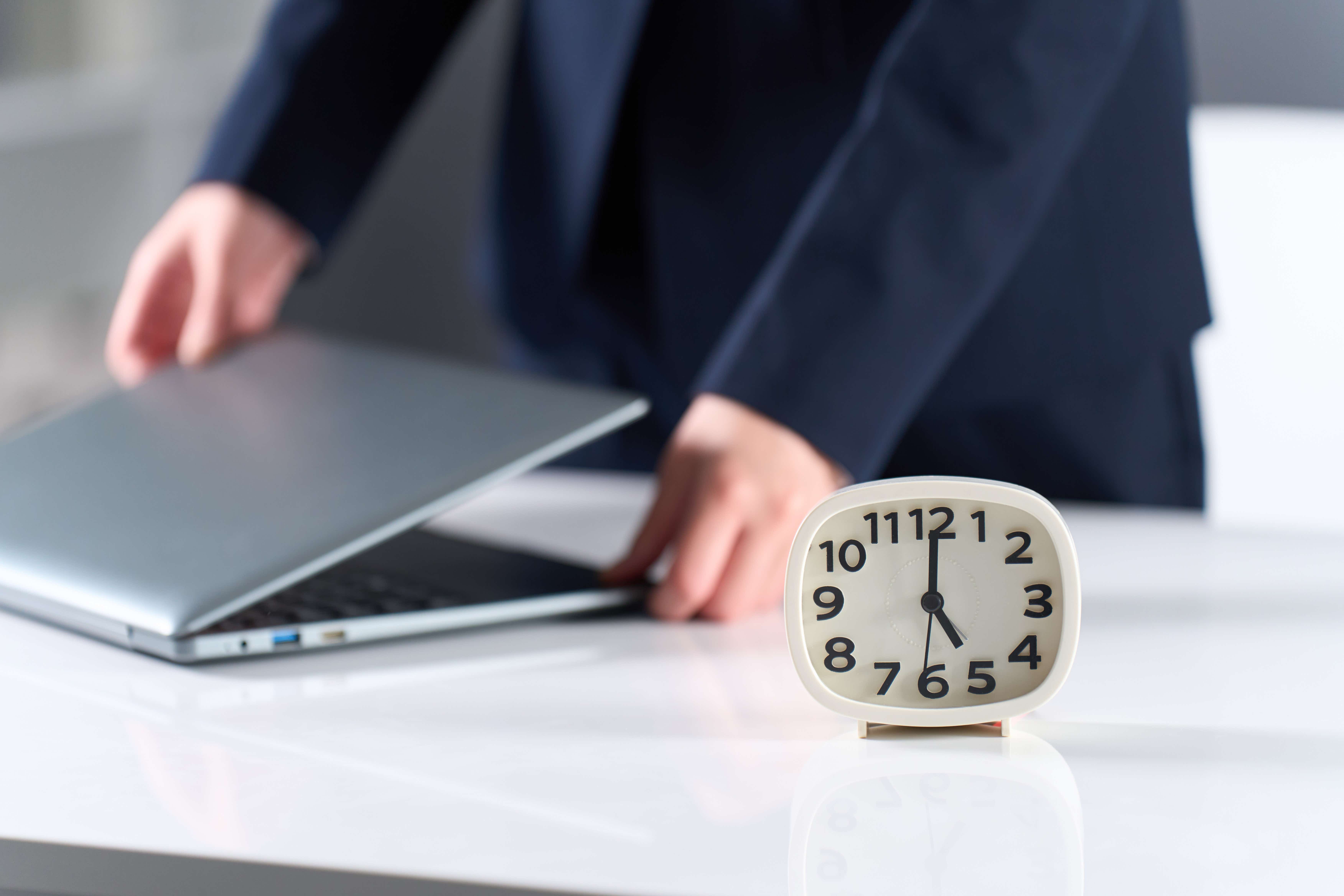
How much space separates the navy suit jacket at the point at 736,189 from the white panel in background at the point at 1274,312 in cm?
14

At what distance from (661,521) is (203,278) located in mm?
468

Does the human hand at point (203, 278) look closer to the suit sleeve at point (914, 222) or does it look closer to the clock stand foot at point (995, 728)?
the suit sleeve at point (914, 222)

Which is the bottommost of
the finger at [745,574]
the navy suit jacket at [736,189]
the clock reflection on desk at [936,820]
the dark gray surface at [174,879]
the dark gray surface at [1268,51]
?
the dark gray surface at [174,879]

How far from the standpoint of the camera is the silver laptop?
1.69ft

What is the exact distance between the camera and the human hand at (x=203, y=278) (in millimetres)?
862

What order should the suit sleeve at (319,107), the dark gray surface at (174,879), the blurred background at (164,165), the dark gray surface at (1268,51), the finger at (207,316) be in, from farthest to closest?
the blurred background at (164,165) → the dark gray surface at (1268,51) → the suit sleeve at (319,107) → the finger at (207,316) → the dark gray surface at (174,879)

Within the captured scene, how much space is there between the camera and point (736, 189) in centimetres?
97

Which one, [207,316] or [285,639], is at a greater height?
[207,316]

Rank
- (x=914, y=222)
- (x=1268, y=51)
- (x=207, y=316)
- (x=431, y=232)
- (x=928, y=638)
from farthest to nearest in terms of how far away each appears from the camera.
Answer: (x=431, y=232) → (x=1268, y=51) → (x=207, y=316) → (x=914, y=222) → (x=928, y=638)

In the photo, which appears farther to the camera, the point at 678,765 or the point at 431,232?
the point at 431,232

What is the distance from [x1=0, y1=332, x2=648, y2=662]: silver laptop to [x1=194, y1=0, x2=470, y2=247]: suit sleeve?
12.1 inches

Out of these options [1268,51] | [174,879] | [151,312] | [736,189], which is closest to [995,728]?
[174,879]

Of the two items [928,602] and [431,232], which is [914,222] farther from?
[431,232]

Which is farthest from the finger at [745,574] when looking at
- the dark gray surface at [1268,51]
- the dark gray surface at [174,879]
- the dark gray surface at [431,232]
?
the dark gray surface at [431,232]
